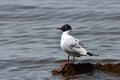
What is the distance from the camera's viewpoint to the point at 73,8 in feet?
61.5

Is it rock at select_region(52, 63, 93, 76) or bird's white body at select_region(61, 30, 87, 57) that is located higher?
bird's white body at select_region(61, 30, 87, 57)

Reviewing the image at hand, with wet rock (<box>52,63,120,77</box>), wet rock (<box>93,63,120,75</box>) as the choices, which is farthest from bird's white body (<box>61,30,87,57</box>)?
wet rock (<box>93,63,120,75</box>)

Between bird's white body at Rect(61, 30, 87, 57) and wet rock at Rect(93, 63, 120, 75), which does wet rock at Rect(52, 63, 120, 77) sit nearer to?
wet rock at Rect(93, 63, 120, 75)

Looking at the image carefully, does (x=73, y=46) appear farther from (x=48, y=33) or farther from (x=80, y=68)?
(x=48, y=33)

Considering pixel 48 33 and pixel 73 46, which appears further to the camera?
pixel 48 33

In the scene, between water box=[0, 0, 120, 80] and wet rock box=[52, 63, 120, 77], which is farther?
water box=[0, 0, 120, 80]

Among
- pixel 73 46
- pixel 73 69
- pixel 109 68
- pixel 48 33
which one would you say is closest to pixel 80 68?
pixel 73 69

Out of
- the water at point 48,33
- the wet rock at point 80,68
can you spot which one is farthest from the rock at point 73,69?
the water at point 48,33

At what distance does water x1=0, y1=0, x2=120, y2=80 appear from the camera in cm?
1191

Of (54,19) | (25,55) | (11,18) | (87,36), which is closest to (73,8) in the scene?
(54,19)

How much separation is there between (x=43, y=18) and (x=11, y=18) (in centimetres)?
132

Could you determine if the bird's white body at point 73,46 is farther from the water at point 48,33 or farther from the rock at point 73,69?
the water at point 48,33

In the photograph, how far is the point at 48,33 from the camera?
15.6 metres

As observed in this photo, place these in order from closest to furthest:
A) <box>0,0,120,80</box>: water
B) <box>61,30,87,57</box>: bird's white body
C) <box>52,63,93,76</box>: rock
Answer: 1. <box>61,30,87,57</box>: bird's white body
2. <box>52,63,93,76</box>: rock
3. <box>0,0,120,80</box>: water
